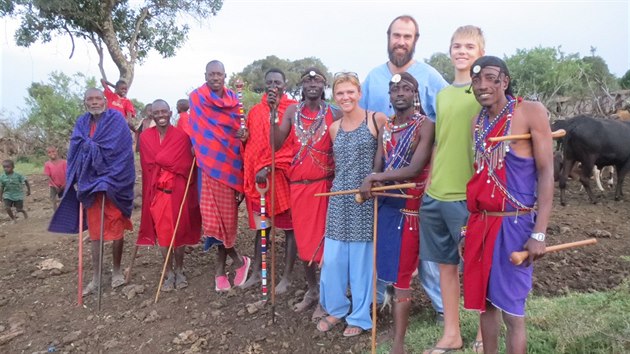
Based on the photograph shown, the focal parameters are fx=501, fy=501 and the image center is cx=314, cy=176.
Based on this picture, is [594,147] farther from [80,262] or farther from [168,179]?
[80,262]

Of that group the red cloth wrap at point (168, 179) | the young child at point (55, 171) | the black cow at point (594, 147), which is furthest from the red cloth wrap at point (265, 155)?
the black cow at point (594, 147)

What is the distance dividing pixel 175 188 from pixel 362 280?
2139 millimetres

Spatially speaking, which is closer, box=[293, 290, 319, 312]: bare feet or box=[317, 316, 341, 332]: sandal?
box=[317, 316, 341, 332]: sandal

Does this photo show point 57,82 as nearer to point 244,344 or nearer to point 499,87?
point 244,344

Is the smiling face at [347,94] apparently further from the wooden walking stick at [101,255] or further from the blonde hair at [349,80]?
the wooden walking stick at [101,255]

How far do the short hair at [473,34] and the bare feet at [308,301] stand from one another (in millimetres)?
2330

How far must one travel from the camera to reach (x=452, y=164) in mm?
2871

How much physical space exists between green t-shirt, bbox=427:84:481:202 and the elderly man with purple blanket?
3.19 meters

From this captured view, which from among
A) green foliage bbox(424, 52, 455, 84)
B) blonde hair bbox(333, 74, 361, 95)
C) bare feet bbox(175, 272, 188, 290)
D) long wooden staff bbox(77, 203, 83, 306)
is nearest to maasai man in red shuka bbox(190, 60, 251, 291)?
bare feet bbox(175, 272, 188, 290)

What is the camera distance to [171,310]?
4.45m

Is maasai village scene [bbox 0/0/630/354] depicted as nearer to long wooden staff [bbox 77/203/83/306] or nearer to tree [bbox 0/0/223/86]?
long wooden staff [bbox 77/203/83/306]

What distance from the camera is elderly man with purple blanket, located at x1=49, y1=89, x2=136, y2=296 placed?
185 inches

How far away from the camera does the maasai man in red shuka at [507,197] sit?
2.36 meters

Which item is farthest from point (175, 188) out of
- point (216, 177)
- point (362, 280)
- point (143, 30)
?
point (143, 30)
